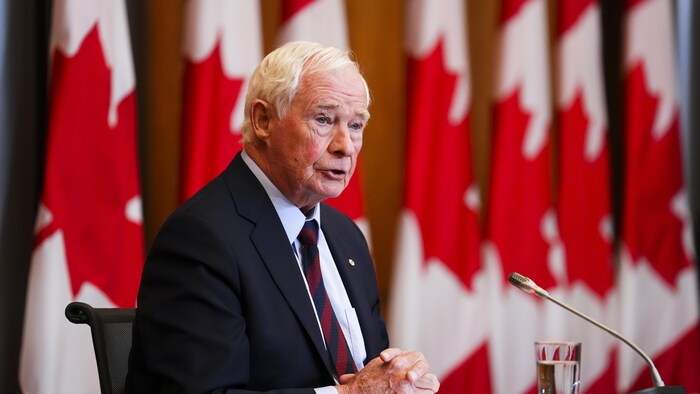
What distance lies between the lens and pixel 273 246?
7.23 feet

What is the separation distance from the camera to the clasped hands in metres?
2.04

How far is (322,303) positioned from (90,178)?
4.35 ft

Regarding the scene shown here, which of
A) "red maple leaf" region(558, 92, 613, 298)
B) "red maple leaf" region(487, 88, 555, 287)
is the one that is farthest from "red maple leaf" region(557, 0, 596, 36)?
"red maple leaf" region(487, 88, 555, 287)

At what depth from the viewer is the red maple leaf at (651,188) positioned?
4.33m

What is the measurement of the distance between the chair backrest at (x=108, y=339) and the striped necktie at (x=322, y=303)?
0.48 m

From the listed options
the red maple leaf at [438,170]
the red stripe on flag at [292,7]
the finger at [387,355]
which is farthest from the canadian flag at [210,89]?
the finger at [387,355]

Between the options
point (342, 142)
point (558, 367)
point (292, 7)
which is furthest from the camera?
point (292, 7)

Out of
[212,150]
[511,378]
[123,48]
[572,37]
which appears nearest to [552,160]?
[572,37]

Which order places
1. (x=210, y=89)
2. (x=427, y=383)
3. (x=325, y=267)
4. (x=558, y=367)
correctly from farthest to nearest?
1. (x=210, y=89)
2. (x=325, y=267)
3. (x=427, y=383)
4. (x=558, y=367)

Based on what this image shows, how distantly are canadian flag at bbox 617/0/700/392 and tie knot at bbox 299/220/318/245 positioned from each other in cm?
239

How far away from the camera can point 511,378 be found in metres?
4.13

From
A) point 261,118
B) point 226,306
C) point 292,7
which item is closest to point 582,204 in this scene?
point 292,7

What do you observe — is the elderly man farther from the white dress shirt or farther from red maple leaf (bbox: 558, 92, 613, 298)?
red maple leaf (bbox: 558, 92, 613, 298)

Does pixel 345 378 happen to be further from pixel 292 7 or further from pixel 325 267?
pixel 292 7
